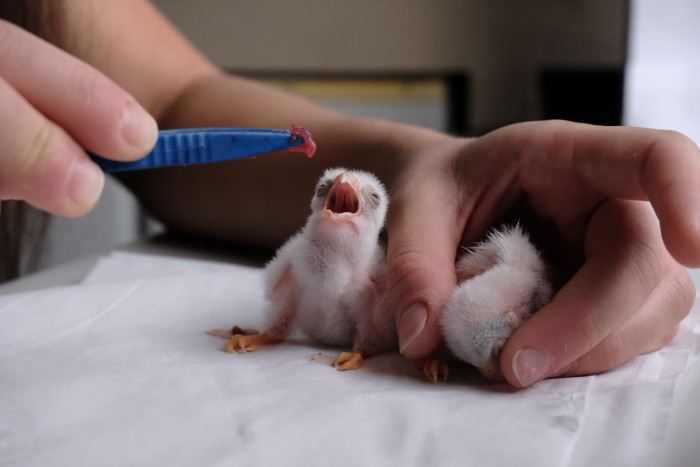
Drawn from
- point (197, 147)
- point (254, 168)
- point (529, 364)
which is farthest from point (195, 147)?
point (254, 168)

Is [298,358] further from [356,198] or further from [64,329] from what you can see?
[64,329]

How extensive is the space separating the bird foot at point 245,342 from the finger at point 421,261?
7.0 inches

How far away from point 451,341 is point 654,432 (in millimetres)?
205

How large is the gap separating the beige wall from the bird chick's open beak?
7.75 ft

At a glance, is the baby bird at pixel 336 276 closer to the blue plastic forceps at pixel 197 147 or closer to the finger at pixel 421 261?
the finger at pixel 421 261

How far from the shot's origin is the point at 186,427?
1.85 feet

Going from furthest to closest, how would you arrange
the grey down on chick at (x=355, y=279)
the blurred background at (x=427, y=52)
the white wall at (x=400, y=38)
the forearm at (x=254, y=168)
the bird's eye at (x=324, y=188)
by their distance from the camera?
the white wall at (x=400, y=38)
the blurred background at (x=427, y=52)
the forearm at (x=254, y=168)
the bird's eye at (x=324, y=188)
the grey down on chick at (x=355, y=279)

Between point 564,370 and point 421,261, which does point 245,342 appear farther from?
point 564,370

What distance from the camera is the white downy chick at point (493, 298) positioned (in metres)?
0.68

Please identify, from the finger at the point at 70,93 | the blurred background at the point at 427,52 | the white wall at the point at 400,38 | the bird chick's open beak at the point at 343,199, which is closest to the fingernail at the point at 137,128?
the finger at the point at 70,93

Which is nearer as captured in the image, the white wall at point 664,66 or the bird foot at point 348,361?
the bird foot at point 348,361

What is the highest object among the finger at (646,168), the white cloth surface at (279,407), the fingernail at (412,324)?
the finger at (646,168)

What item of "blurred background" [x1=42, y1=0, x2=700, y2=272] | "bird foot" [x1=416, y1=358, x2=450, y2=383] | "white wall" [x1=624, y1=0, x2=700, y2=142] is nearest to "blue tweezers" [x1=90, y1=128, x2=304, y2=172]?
"bird foot" [x1=416, y1=358, x2=450, y2=383]

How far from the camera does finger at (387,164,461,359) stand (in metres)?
0.69
